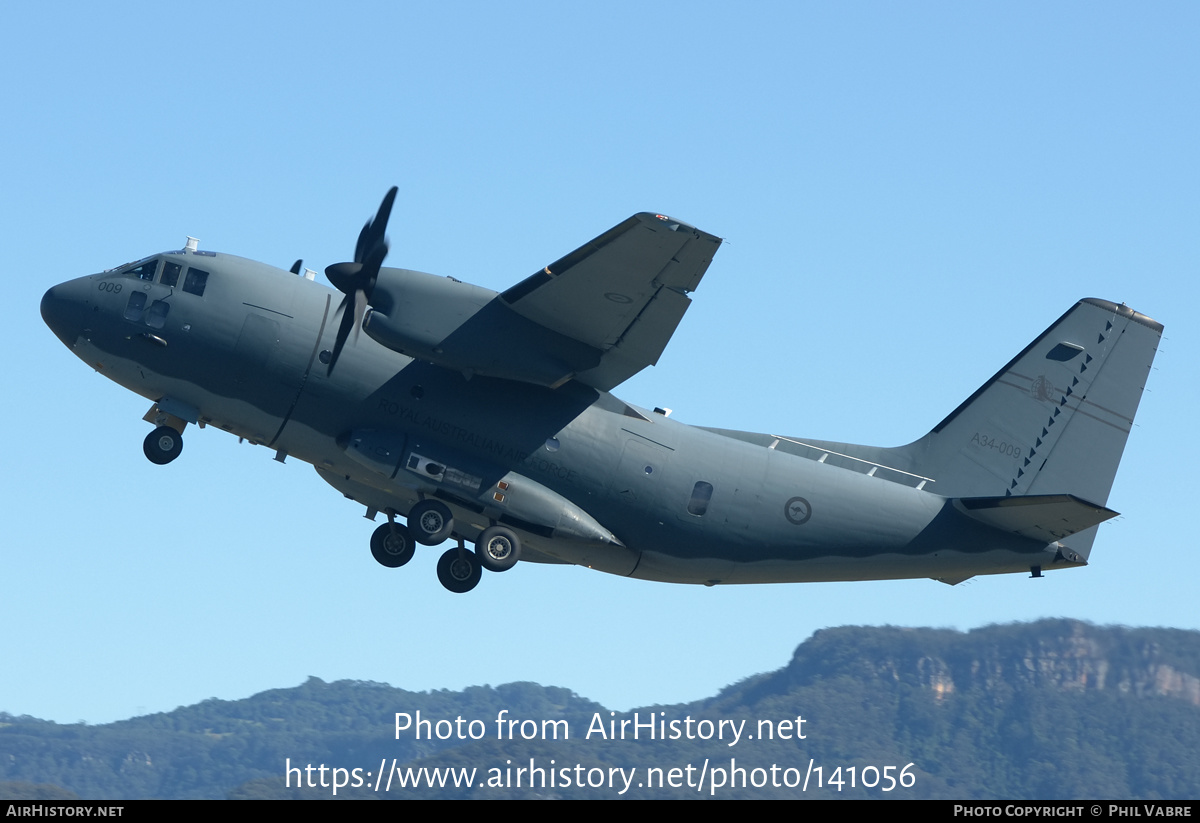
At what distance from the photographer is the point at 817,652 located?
8581 centimetres

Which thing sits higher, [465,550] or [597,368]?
[597,368]

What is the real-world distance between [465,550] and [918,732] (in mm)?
57232

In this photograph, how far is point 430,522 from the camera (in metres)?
24.2

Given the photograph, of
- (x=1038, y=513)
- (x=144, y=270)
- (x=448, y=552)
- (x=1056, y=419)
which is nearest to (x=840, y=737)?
(x=1056, y=419)

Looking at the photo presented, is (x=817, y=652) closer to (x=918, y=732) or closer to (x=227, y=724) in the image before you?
(x=918, y=732)

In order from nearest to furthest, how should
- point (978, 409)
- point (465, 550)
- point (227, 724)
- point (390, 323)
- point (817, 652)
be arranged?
point (390, 323), point (465, 550), point (978, 409), point (817, 652), point (227, 724)

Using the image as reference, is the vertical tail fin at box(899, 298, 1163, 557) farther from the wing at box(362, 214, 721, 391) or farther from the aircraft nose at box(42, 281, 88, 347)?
the aircraft nose at box(42, 281, 88, 347)

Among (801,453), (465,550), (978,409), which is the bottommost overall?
(465,550)

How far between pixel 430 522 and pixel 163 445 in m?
5.03

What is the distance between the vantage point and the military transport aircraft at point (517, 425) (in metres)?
23.1

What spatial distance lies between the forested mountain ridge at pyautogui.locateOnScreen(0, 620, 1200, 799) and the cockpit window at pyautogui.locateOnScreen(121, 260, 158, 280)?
110 ft
